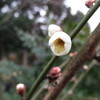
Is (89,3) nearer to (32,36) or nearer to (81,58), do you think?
(81,58)

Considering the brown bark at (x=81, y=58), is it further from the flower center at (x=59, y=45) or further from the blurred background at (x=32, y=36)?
the blurred background at (x=32, y=36)

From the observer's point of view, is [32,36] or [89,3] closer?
[89,3]

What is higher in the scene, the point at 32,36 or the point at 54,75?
the point at 54,75

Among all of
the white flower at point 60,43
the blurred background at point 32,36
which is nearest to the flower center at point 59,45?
the white flower at point 60,43

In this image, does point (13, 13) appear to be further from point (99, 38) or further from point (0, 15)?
point (99, 38)

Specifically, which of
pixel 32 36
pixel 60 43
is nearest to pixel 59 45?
pixel 60 43

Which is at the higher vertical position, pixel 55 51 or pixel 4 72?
pixel 55 51

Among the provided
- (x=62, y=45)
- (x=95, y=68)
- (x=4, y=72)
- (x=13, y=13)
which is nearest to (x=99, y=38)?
(x=62, y=45)

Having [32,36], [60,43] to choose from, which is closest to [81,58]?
[60,43]

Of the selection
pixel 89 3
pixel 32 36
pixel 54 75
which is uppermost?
pixel 89 3
